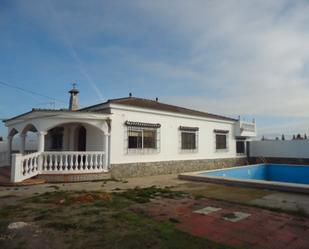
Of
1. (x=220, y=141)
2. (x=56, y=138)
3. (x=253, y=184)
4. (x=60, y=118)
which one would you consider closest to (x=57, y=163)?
(x=60, y=118)

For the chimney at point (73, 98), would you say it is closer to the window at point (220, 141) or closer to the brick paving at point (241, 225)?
the window at point (220, 141)

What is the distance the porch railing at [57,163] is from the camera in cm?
1135

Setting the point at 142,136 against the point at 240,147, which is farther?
the point at 240,147

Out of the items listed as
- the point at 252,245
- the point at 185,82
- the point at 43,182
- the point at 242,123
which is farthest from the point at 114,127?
the point at 242,123

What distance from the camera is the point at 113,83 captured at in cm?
1969

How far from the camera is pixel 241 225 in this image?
548cm

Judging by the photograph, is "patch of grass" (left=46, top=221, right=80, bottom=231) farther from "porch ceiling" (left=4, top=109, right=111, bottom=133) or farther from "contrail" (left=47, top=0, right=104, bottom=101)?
"contrail" (left=47, top=0, right=104, bottom=101)

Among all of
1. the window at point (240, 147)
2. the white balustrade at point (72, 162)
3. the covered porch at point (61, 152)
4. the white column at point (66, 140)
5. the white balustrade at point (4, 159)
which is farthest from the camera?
the window at point (240, 147)

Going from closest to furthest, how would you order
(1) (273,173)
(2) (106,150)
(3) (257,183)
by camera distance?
(3) (257,183) → (2) (106,150) → (1) (273,173)

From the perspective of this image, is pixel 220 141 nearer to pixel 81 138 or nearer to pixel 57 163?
pixel 81 138

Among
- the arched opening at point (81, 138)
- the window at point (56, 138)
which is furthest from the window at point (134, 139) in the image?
the window at point (56, 138)

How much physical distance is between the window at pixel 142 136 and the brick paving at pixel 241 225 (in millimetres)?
7799

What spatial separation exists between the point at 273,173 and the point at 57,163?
54.3 ft

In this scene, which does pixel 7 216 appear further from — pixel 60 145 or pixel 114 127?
pixel 60 145
